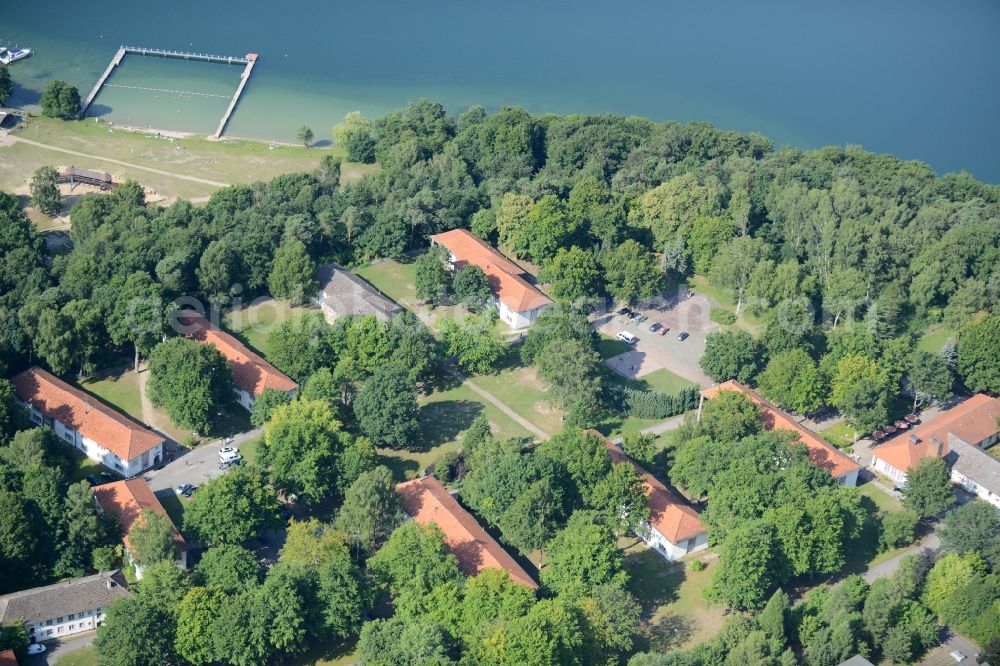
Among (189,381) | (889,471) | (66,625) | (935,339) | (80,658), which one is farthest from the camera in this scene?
(935,339)

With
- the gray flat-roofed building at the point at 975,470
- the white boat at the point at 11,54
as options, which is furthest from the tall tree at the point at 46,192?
the gray flat-roofed building at the point at 975,470

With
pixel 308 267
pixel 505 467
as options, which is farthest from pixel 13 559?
pixel 308 267

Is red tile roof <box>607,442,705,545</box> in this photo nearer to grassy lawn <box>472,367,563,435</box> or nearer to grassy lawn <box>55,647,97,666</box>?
grassy lawn <box>472,367,563,435</box>

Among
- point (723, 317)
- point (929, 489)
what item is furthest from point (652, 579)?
point (723, 317)

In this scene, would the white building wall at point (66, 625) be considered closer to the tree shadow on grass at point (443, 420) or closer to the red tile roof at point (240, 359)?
the red tile roof at point (240, 359)

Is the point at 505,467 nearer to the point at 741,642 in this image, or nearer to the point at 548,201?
the point at 741,642

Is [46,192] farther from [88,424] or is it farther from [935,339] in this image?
[935,339]
